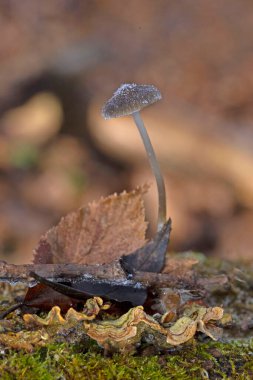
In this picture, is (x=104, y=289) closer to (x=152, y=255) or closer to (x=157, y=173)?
(x=152, y=255)

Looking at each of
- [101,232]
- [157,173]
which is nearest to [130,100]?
[157,173]

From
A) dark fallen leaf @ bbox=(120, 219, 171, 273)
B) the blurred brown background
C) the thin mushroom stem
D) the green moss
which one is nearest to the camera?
the green moss

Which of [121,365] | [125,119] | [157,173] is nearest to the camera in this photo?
[121,365]

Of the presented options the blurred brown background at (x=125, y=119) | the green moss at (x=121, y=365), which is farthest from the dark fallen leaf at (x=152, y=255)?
the blurred brown background at (x=125, y=119)

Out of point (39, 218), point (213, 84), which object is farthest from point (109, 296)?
point (213, 84)

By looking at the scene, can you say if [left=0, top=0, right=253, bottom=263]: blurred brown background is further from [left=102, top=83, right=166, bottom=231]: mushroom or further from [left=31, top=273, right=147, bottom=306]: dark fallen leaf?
[left=31, top=273, right=147, bottom=306]: dark fallen leaf

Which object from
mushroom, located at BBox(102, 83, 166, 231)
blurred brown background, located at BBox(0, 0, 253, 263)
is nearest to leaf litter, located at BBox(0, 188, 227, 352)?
mushroom, located at BBox(102, 83, 166, 231)

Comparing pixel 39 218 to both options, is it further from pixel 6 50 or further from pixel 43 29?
pixel 43 29
